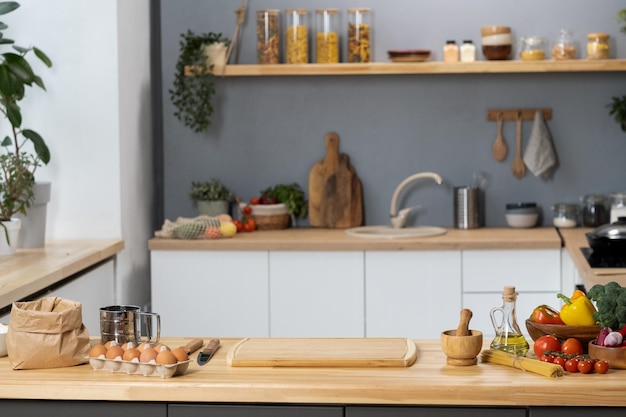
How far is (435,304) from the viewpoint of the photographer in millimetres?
5031

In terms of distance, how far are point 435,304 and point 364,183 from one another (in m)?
0.98

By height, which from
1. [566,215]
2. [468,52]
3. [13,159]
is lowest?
[566,215]

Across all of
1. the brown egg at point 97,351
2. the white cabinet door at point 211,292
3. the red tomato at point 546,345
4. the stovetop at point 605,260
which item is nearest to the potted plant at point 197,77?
the white cabinet door at point 211,292

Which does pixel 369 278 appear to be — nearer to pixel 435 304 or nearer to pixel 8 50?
pixel 435 304

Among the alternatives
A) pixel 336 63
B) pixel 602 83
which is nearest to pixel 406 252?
pixel 336 63

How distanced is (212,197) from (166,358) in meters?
3.26

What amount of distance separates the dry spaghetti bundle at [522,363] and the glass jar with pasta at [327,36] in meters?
3.25

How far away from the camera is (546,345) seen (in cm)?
245

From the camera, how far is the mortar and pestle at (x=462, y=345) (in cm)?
241

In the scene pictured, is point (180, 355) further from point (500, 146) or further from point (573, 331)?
point (500, 146)

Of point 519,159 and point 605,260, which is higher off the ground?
point 519,159

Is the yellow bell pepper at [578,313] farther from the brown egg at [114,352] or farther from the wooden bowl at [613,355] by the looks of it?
the brown egg at [114,352]

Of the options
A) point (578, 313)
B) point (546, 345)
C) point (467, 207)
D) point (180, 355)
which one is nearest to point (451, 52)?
point (467, 207)

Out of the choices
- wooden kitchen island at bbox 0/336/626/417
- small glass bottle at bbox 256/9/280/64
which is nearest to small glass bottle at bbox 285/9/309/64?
small glass bottle at bbox 256/9/280/64
